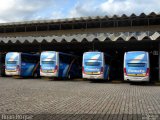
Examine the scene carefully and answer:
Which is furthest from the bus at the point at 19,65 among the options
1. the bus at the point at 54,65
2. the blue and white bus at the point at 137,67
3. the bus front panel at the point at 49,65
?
the blue and white bus at the point at 137,67

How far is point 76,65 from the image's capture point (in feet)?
109

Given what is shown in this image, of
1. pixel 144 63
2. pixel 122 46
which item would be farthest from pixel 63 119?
pixel 122 46

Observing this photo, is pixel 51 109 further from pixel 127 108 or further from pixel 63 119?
pixel 127 108

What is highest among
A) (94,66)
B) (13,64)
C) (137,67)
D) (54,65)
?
(13,64)

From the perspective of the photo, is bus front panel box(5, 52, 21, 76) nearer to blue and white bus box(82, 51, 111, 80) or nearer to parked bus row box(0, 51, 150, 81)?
parked bus row box(0, 51, 150, 81)

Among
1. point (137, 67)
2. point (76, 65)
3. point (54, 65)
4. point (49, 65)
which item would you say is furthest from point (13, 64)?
point (137, 67)

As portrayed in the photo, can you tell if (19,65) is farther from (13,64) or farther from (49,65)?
Result: (49,65)

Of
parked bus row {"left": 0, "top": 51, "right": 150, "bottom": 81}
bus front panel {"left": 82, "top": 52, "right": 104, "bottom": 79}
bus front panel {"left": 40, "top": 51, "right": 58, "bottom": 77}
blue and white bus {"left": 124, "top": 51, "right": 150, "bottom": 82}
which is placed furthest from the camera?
bus front panel {"left": 40, "top": 51, "right": 58, "bottom": 77}

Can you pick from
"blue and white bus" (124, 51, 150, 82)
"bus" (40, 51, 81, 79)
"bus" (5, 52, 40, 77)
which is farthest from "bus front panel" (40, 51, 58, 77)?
"blue and white bus" (124, 51, 150, 82)

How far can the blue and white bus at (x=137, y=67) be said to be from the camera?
2472 cm

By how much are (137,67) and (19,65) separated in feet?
41.7

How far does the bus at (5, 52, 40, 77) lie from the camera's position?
102 ft

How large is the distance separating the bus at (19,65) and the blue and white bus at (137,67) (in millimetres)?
11750

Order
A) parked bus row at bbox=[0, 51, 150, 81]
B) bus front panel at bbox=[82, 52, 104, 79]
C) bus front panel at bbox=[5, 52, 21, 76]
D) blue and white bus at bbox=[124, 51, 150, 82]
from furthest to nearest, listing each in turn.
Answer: bus front panel at bbox=[5, 52, 21, 76] → bus front panel at bbox=[82, 52, 104, 79] → parked bus row at bbox=[0, 51, 150, 81] → blue and white bus at bbox=[124, 51, 150, 82]
